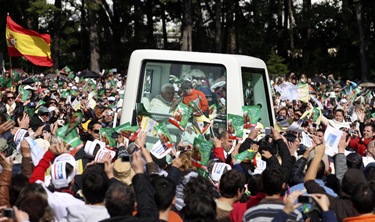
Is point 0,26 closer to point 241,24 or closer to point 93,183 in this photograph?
point 241,24

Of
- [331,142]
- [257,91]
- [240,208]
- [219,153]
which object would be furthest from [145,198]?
[257,91]

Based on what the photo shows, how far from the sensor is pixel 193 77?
31.2 ft

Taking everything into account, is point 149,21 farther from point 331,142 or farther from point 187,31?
point 331,142

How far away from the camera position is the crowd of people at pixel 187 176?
18.9ft

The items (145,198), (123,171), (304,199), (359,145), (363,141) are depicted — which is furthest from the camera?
(363,141)

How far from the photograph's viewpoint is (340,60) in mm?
48531

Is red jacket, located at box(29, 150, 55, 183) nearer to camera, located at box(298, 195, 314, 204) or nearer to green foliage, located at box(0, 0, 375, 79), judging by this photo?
camera, located at box(298, 195, 314, 204)

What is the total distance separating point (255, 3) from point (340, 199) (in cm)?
4616

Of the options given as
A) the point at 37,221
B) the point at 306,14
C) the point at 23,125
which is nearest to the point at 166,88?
the point at 23,125

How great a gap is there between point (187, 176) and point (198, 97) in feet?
6.28

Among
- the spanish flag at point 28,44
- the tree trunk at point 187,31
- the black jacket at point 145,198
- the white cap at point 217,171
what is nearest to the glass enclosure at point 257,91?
the white cap at point 217,171

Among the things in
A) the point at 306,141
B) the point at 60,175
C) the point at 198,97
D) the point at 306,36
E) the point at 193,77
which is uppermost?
the point at 193,77

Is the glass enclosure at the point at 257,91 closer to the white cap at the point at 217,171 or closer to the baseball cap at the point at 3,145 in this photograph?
the white cap at the point at 217,171

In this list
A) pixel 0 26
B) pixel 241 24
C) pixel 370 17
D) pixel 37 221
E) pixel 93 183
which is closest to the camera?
pixel 37 221
